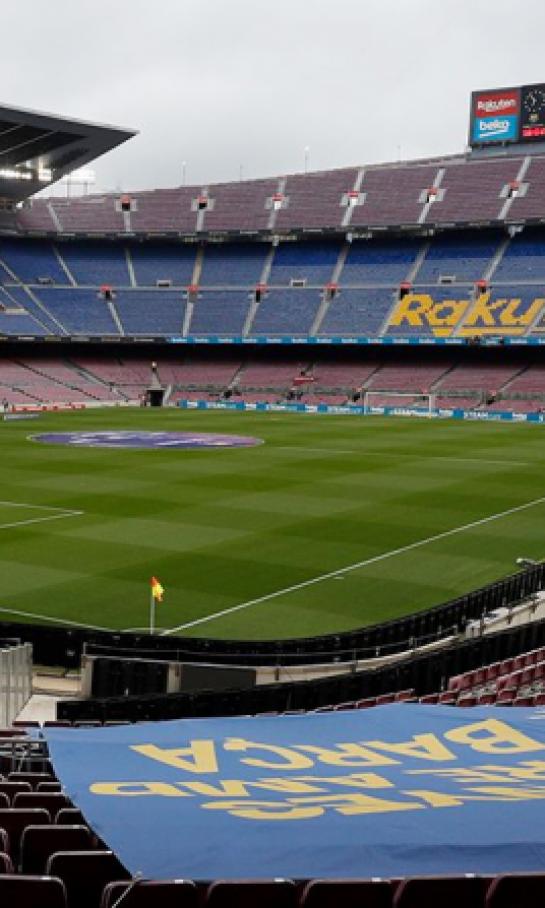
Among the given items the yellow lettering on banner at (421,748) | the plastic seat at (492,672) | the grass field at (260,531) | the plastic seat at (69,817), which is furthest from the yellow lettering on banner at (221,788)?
the grass field at (260,531)

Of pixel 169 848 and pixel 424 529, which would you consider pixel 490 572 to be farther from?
pixel 169 848

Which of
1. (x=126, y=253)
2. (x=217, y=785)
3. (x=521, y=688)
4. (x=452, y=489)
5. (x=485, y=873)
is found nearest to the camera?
(x=485, y=873)

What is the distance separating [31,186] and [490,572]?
8505 centimetres

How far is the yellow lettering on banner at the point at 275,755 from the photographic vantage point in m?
7.24

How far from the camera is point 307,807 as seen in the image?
585cm

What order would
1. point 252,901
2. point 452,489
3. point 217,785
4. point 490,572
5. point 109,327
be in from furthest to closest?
point 109,327
point 452,489
point 490,572
point 217,785
point 252,901

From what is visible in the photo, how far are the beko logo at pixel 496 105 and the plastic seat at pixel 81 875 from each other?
10742cm

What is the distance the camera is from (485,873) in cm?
507

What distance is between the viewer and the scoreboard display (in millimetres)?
99938

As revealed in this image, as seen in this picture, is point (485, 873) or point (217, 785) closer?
point (485, 873)

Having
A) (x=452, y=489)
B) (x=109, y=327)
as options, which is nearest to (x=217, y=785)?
(x=452, y=489)

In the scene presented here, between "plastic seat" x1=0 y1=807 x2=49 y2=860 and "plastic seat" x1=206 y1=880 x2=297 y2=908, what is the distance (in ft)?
7.07

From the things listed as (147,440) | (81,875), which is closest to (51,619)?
(81,875)

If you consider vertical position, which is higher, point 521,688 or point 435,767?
point 435,767
